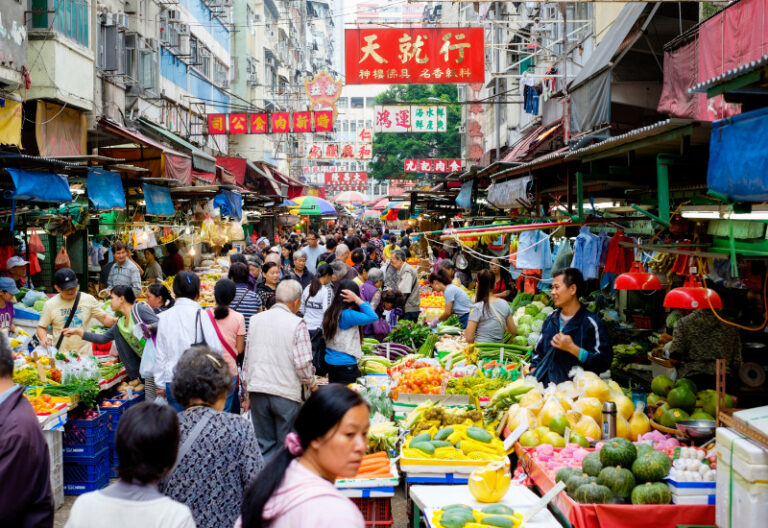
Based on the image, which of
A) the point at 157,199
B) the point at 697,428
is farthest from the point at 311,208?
the point at 697,428

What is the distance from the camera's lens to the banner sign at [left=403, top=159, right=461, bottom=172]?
35531mm

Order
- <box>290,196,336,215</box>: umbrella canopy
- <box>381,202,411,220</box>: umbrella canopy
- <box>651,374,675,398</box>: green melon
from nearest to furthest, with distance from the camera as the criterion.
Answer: <box>651,374,675,398</box>: green melon
<box>290,196,336,215</box>: umbrella canopy
<box>381,202,411,220</box>: umbrella canopy

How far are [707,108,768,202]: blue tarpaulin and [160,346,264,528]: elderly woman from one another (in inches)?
116

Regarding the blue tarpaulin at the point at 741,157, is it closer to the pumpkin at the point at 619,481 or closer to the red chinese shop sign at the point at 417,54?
the pumpkin at the point at 619,481

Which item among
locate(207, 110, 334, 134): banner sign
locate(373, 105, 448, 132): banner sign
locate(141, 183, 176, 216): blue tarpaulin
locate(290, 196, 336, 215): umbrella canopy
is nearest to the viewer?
locate(141, 183, 176, 216): blue tarpaulin

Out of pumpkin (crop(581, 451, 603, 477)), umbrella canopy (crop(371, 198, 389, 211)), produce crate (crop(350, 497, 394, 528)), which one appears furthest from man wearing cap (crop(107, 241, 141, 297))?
umbrella canopy (crop(371, 198, 389, 211))

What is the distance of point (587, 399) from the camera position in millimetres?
6152

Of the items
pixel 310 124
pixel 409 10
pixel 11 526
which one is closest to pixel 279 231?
pixel 310 124

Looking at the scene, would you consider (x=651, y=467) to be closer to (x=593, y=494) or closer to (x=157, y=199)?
(x=593, y=494)

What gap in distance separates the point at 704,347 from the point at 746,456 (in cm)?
337

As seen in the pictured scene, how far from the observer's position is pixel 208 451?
3668 millimetres

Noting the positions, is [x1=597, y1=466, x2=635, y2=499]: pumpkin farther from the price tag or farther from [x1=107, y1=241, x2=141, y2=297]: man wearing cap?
[x1=107, y1=241, x2=141, y2=297]: man wearing cap

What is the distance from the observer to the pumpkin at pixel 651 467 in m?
4.82

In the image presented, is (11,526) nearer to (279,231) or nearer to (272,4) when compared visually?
(279,231)
